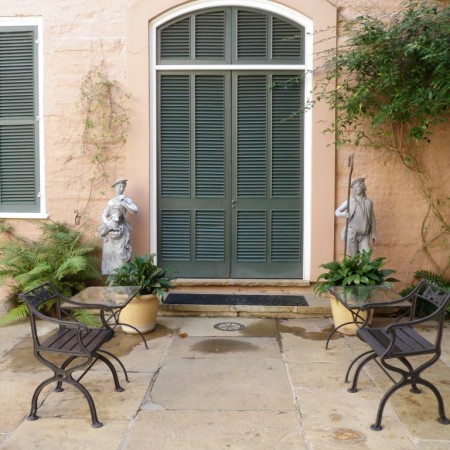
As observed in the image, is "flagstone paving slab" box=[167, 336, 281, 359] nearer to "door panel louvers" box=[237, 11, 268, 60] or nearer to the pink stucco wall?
the pink stucco wall

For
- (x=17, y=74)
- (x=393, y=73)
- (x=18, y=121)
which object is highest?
(x=17, y=74)

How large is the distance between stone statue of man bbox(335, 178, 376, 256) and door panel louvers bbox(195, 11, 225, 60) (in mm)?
2393

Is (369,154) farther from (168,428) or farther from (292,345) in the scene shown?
(168,428)

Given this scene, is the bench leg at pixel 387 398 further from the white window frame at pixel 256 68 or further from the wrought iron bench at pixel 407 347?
the white window frame at pixel 256 68

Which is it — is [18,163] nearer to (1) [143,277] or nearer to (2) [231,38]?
(1) [143,277]

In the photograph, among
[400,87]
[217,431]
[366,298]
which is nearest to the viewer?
[217,431]

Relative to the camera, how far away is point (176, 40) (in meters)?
6.72

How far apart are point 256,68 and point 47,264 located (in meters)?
3.49

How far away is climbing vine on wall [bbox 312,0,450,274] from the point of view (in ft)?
18.7

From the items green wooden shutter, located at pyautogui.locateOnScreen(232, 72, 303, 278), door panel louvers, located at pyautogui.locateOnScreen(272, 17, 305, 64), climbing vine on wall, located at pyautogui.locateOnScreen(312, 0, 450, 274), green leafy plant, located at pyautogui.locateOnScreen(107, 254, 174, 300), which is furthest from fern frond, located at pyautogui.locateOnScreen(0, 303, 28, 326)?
door panel louvers, located at pyautogui.locateOnScreen(272, 17, 305, 64)

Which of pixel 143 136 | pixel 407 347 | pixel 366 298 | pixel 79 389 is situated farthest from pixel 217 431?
pixel 143 136

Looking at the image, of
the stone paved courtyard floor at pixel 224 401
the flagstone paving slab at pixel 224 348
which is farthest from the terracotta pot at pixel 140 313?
the flagstone paving slab at pixel 224 348

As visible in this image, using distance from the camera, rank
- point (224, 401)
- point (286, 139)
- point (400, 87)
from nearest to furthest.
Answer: point (224, 401)
point (400, 87)
point (286, 139)

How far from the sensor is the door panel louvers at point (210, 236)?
6.84m
